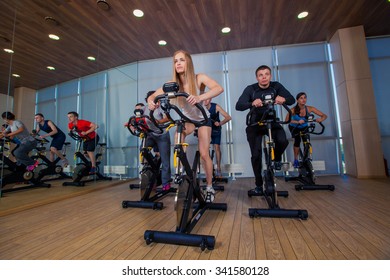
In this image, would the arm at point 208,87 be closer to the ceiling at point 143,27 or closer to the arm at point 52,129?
the ceiling at point 143,27

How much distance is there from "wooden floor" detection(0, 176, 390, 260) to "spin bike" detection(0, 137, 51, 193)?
1.22 feet

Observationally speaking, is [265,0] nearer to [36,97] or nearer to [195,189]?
[195,189]

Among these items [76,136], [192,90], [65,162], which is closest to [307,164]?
[192,90]

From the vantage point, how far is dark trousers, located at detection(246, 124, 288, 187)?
7.26ft

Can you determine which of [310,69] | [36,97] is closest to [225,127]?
[310,69]

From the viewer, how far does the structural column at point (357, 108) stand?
3.97 m

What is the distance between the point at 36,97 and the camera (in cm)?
298

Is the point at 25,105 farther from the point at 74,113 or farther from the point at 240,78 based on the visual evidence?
the point at 240,78

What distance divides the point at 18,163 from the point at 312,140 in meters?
6.11

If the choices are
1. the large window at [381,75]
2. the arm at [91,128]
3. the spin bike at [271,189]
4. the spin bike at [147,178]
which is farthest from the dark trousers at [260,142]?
the large window at [381,75]

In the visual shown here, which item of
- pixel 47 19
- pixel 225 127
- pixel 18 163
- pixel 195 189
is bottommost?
pixel 195 189

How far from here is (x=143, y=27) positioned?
3.89 meters

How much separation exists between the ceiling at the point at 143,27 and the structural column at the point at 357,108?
0.46 metres

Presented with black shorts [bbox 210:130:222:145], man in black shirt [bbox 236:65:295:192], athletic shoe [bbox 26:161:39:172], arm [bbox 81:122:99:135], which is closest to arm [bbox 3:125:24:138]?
athletic shoe [bbox 26:161:39:172]
